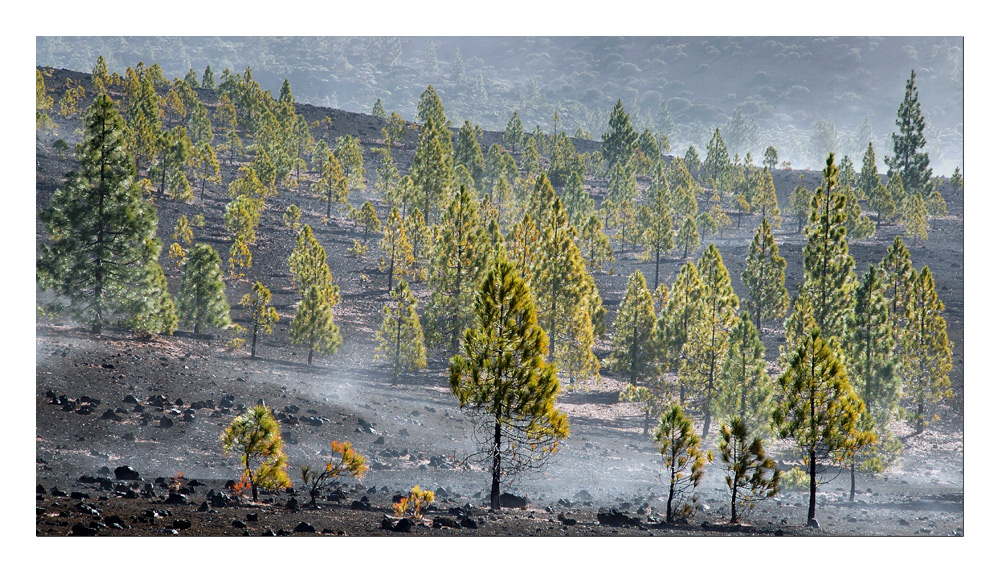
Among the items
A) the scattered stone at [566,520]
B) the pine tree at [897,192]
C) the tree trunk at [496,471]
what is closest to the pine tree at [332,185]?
the pine tree at [897,192]

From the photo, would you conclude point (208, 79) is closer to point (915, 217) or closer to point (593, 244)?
point (593, 244)

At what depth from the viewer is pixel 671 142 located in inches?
2334

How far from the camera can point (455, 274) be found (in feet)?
110

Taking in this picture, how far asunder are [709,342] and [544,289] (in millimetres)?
7464

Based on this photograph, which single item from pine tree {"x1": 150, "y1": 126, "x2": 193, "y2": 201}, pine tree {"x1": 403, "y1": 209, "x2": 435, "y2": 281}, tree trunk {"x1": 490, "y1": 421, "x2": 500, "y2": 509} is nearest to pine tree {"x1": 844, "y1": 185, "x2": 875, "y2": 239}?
pine tree {"x1": 403, "y1": 209, "x2": 435, "y2": 281}

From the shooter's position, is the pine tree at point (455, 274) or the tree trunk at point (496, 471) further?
the pine tree at point (455, 274)

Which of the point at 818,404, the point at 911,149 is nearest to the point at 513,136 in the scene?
the point at 911,149

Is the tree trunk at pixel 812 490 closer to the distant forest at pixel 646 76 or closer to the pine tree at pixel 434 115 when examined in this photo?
the distant forest at pixel 646 76

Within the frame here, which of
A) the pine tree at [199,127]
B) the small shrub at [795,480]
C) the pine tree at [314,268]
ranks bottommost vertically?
the small shrub at [795,480]

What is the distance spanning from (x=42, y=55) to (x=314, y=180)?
3177 centimetres

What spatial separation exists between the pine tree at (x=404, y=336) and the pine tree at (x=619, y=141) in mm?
31501

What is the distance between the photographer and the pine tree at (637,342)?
31.9 meters
